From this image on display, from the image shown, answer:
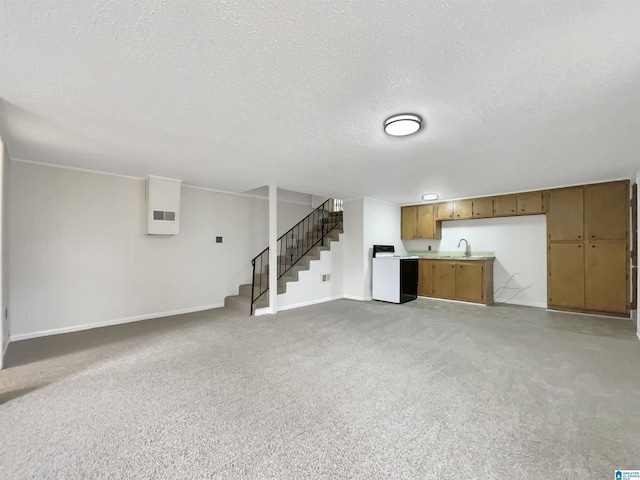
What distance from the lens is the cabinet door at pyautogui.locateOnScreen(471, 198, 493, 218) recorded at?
6070mm

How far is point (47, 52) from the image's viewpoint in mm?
1649

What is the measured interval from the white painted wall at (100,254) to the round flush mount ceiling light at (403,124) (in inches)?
163

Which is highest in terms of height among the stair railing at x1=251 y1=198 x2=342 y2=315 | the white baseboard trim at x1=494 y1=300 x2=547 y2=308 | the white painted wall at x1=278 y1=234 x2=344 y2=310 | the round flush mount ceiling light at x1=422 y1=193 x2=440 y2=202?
the round flush mount ceiling light at x1=422 y1=193 x2=440 y2=202

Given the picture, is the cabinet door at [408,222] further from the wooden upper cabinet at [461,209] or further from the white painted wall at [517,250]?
the white painted wall at [517,250]

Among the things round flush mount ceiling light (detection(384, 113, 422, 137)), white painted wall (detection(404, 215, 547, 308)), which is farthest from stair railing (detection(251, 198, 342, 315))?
round flush mount ceiling light (detection(384, 113, 422, 137))

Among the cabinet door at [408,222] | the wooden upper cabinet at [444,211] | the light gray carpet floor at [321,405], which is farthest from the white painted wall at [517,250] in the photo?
the light gray carpet floor at [321,405]

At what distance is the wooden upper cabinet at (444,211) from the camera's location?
6633 millimetres

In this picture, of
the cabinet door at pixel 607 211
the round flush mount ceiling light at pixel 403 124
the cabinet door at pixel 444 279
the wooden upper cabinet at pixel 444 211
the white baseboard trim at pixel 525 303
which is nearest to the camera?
the round flush mount ceiling light at pixel 403 124

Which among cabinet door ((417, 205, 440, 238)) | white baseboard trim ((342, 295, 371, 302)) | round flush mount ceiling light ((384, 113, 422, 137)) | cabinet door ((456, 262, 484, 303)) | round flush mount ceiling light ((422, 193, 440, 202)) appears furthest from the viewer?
cabinet door ((417, 205, 440, 238))

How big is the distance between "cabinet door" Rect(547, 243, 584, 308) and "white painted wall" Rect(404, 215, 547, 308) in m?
0.33

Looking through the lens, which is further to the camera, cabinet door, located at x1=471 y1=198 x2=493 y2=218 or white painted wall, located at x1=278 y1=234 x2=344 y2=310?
cabinet door, located at x1=471 y1=198 x2=493 y2=218

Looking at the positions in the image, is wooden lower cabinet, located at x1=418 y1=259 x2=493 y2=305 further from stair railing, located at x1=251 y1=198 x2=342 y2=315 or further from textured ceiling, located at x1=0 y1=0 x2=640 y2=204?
textured ceiling, located at x1=0 y1=0 x2=640 y2=204

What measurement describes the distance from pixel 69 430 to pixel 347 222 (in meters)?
5.67

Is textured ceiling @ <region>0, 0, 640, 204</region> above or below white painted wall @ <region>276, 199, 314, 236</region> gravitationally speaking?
above
